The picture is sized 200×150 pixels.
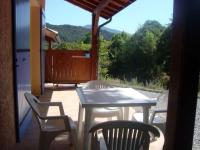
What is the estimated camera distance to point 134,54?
11.6 meters

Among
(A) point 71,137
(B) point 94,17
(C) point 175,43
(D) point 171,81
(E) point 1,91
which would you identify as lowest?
(A) point 71,137

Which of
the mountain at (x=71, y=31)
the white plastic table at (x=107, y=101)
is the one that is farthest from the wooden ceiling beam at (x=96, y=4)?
the mountain at (x=71, y=31)

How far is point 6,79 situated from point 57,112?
209cm

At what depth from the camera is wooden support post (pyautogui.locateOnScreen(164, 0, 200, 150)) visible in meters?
1.56

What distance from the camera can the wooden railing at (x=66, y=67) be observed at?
8195 mm

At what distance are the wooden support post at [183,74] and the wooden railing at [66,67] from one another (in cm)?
662

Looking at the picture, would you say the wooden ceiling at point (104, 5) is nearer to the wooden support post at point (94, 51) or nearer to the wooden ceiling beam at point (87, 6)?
the wooden ceiling beam at point (87, 6)

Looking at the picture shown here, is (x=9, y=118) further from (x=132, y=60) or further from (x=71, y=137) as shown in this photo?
(x=132, y=60)

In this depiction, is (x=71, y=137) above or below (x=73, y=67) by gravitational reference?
below

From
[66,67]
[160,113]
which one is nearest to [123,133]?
[160,113]

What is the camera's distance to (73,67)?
8273 mm

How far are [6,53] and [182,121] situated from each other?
227 cm

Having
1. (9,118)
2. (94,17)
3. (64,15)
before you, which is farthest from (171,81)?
(64,15)

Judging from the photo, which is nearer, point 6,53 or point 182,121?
point 182,121
